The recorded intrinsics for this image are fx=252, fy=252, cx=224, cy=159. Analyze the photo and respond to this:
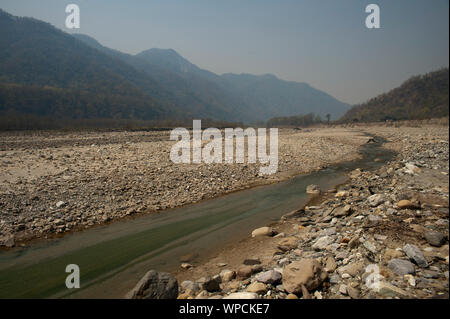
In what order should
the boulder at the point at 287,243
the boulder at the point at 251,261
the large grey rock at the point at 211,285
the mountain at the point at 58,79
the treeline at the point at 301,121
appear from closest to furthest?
the large grey rock at the point at 211,285
the boulder at the point at 251,261
the boulder at the point at 287,243
the mountain at the point at 58,79
the treeline at the point at 301,121

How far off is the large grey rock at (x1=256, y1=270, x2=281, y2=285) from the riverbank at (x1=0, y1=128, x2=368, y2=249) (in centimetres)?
608

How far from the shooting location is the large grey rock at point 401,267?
3914mm

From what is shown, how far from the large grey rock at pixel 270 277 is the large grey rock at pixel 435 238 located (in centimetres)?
273

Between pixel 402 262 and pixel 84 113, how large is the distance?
272ft

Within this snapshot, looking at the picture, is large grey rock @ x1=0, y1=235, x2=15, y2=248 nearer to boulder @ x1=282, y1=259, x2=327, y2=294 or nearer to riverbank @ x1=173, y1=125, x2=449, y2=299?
riverbank @ x1=173, y1=125, x2=449, y2=299

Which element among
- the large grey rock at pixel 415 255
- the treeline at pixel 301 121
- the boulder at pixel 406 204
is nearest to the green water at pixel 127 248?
the boulder at pixel 406 204

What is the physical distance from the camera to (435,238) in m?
4.42

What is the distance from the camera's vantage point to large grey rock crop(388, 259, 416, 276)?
3.91 meters

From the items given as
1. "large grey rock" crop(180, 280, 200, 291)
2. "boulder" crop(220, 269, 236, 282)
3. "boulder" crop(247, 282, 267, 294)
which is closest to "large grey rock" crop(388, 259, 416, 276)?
"boulder" crop(247, 282, 267, 294)

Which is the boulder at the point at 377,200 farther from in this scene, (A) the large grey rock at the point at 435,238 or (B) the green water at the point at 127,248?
(B) the green water at the point at 127,248

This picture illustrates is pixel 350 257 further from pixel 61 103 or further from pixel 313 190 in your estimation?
pixel 61 103

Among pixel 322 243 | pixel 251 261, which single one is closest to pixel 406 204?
pixel 322 243

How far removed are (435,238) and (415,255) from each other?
637 mm
